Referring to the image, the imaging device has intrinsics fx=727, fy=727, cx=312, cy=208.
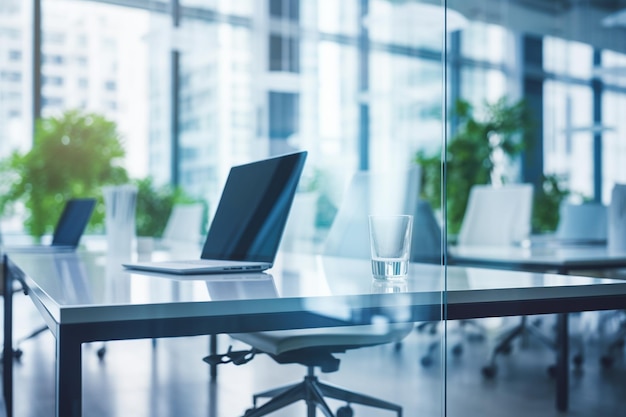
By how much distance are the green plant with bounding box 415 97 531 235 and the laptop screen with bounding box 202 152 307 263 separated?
5.15 metres

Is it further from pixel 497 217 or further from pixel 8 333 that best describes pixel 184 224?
pixel 8 333

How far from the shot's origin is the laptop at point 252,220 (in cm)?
152

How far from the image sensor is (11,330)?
2.41m

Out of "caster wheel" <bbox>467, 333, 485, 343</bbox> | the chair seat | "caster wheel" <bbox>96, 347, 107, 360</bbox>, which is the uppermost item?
the chair seat

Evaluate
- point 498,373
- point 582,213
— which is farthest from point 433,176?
point 498,373

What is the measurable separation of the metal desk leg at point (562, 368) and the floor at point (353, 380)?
0.16ft

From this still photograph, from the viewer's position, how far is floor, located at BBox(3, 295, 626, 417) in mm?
1804

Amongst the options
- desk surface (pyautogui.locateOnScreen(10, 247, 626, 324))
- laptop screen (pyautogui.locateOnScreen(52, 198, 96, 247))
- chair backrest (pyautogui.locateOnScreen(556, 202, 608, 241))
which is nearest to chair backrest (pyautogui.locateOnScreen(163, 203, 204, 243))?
laptop screen (pyautogui.locateOnScreen(52, 198, 96, 247))

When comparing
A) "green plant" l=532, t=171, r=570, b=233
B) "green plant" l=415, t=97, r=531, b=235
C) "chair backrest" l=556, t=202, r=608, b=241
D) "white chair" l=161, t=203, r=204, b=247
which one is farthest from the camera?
"green plant" l=532, t=171, r=570, b=233

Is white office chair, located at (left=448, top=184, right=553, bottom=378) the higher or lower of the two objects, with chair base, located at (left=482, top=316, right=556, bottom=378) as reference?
Answer: higher

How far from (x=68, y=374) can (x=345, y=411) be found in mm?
980

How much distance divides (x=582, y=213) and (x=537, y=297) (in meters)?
4.22

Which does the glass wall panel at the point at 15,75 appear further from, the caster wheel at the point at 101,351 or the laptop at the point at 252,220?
the laptop at the point at 252,220

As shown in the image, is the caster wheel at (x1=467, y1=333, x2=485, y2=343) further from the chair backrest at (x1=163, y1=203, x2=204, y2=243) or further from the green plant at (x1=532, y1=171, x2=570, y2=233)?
the green plant at (x1=532, y1=171, x2=570, y2=233)
